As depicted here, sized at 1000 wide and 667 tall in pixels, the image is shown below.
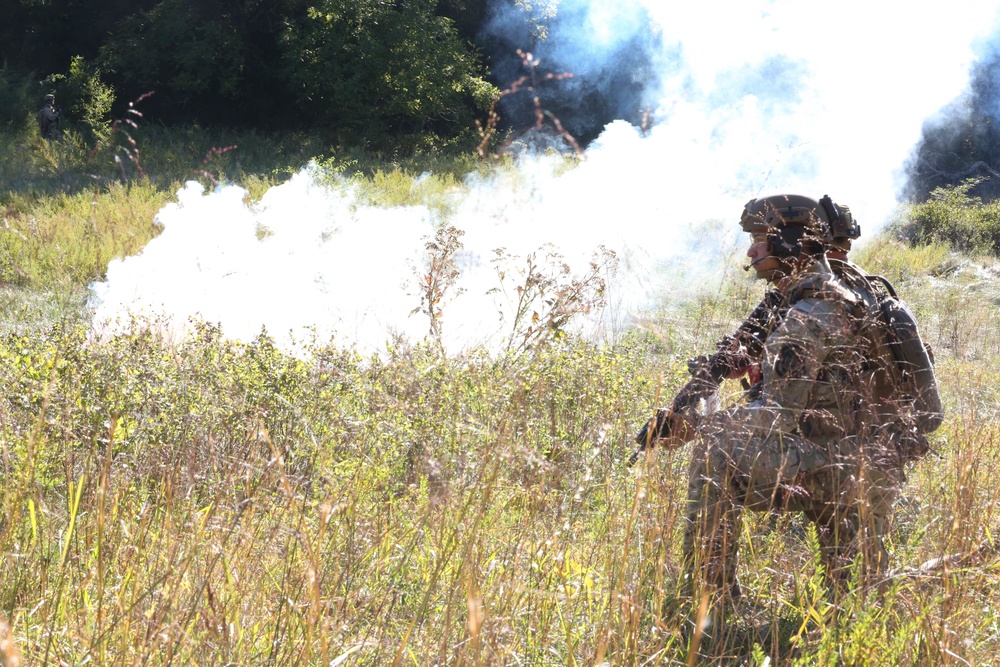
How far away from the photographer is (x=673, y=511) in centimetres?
250

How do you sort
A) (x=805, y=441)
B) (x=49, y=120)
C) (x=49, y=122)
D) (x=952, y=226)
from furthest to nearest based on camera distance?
(x=49, y=122)
(x=49, y=120)
(x=952, y=226)
(x=805, y=441)

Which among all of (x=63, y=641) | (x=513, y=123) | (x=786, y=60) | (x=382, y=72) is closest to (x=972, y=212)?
(x=786, y=60)

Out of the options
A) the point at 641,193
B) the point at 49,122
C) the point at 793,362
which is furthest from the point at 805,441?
the point at 49,122

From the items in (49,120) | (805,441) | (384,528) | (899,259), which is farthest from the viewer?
(49,120)

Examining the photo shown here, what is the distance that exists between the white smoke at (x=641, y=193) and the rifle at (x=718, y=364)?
150 centimetres

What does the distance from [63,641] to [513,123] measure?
64.8 feet

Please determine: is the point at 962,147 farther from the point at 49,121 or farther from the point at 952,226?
the point at 49,121

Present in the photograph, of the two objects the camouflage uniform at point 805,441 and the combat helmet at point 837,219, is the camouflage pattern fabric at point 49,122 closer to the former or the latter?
the combat helmet at point 837,219

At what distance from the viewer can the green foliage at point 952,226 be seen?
48.3 feet

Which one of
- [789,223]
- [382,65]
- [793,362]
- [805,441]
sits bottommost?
[805,441]

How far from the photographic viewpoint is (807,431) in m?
3.02

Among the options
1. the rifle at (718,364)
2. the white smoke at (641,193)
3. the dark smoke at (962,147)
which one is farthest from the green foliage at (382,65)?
the rifle at (718,364)

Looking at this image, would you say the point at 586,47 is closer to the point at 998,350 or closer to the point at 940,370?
the point at 998,350

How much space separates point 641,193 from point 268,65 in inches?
500
